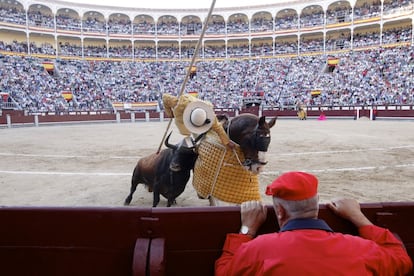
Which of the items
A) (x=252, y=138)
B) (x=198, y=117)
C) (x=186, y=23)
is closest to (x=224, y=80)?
(x=186, y=23)

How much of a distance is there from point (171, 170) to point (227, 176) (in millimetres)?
676

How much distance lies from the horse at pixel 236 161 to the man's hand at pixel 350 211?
3.94ft

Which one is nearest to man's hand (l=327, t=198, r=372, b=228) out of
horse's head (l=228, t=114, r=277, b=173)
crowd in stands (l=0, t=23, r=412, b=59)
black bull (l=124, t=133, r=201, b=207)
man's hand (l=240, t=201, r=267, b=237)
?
man's hand (l=240, t=201, r=267, b=237)

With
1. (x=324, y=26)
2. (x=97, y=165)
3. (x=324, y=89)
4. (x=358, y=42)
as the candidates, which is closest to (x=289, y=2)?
(x=324, y=26)

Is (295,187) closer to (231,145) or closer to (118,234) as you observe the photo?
(118,234)

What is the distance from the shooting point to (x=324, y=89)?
102ft

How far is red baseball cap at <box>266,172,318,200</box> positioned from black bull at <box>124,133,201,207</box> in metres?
2.09

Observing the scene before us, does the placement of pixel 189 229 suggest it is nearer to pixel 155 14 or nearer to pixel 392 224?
pixel 392 224

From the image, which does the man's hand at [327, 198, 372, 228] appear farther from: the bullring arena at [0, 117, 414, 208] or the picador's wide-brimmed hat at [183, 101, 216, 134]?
the bullring arena at [0, 117, 414, 208]

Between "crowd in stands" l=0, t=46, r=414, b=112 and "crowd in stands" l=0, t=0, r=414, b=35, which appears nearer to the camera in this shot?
"crowd in stands" l=0, t=46, r=414, b=112

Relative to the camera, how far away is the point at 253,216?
139 cm

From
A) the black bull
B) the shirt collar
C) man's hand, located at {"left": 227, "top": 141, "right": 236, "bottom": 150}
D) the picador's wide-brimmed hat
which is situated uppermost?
the picador's wide-brimmed hat

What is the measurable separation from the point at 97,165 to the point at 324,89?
28571 millimetres

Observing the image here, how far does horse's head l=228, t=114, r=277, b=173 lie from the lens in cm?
261
